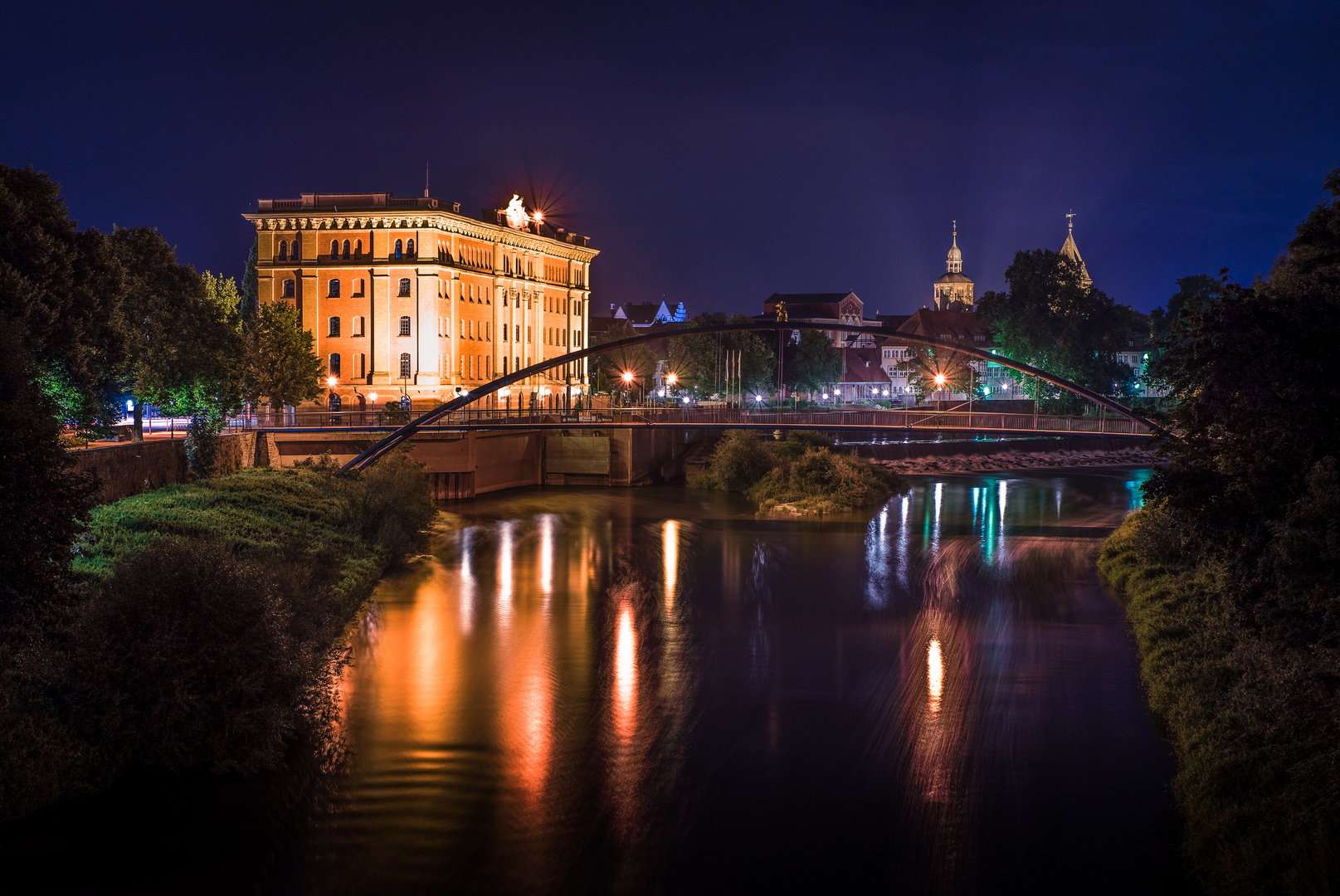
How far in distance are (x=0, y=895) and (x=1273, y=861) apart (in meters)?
13.9

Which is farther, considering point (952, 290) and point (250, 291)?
point (952, 290)

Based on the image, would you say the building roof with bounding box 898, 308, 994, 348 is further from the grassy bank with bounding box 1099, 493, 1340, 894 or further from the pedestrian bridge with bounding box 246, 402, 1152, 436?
the grassy bank with bounding box 1099, 493, 1340, 894

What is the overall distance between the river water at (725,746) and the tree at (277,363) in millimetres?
18335

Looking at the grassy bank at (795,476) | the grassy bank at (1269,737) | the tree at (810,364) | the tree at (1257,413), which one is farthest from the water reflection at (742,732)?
the tree at (810,364)

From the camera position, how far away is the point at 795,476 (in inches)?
1923

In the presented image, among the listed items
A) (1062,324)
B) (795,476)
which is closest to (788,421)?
(795,476)

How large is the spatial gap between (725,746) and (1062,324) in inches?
2713

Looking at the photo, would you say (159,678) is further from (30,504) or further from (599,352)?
(599,352)

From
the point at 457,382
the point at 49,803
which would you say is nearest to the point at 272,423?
the point at 457,382

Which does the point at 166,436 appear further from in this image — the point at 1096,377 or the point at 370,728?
the point at 1096,377

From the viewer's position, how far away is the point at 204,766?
51.5 ft

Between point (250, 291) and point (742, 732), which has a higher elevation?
point (250, 291)

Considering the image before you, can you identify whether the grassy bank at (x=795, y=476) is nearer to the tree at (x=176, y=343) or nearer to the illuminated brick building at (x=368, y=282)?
the illuminated brick building at (x=368, y=282)

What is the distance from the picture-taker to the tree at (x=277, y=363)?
45188 millimetres
